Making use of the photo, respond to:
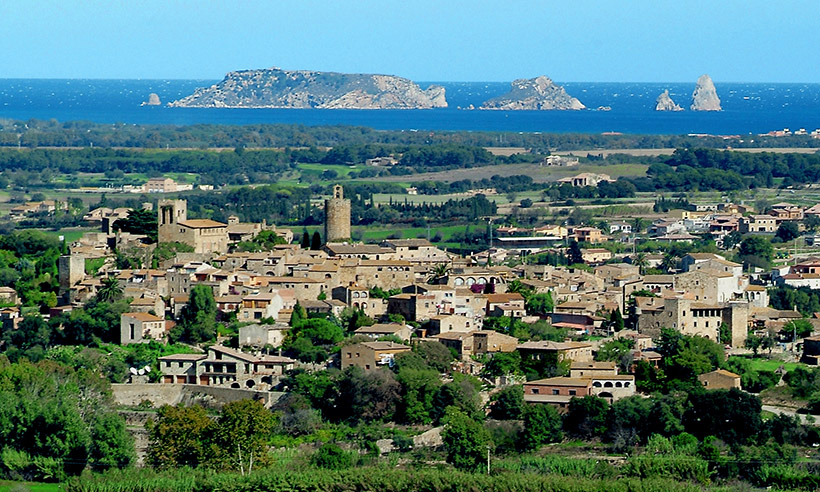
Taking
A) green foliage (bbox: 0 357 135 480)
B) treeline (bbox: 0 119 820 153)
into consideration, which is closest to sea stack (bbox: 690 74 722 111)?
treeline (bbox: 0 119 820 153)

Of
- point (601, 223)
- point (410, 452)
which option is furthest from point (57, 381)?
point (601, 223)

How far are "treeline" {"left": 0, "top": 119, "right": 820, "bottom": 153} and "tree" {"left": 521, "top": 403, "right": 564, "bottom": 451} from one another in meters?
71.5

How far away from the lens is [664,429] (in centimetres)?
2958

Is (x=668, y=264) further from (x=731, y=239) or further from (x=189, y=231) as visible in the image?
(x=189, y=231)

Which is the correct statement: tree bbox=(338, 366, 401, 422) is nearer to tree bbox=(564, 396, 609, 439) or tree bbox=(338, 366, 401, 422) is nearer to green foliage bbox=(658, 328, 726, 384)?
tree bbox=(564, 396, 609, 439)

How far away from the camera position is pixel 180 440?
28.6 metres

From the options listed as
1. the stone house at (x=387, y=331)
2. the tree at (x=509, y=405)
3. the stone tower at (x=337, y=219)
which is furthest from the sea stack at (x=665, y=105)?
the tree at (x=509, y=405)

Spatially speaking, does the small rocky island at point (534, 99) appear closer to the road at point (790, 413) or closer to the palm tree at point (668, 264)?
the palm tree at point (668, 264)

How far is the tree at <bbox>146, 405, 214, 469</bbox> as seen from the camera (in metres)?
28.4

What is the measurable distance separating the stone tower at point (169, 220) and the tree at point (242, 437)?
12542mm

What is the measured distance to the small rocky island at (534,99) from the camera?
7407 inches

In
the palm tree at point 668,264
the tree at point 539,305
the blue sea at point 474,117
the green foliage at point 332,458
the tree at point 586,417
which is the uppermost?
the tree at point 539,305

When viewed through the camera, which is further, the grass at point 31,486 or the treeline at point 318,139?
the treeline at point 318,139

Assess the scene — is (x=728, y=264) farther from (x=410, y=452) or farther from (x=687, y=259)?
(x=410, y=452)
